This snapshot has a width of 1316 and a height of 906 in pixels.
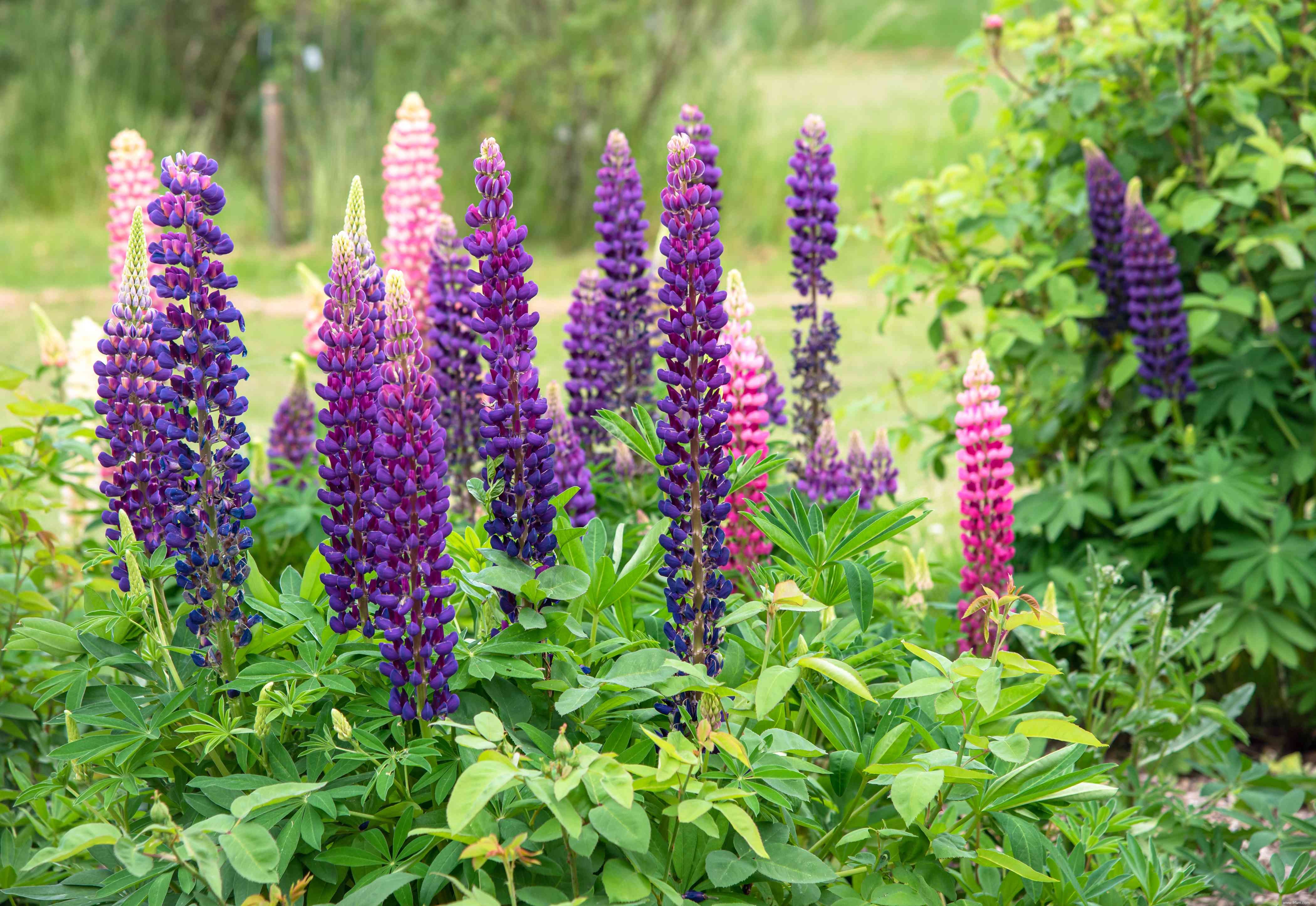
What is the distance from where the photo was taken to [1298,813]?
3.31 m

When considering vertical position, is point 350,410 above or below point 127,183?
below

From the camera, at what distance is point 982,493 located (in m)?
2.61

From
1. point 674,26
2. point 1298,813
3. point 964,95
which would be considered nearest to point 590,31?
point 674,26

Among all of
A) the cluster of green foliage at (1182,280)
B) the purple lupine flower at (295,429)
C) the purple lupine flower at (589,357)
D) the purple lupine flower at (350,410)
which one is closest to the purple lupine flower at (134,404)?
the purple lupine flower at (350,410)

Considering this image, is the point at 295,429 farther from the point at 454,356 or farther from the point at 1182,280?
the point at 1182,280

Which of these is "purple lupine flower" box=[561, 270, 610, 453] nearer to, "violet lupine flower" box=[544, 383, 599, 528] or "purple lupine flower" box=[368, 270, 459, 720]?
"violet lupine flower" box=[544, 383, 599, 528]

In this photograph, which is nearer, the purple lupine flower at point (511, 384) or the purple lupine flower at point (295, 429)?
the purple lupine flower at point (511, 384)

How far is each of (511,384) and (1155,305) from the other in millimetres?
2420

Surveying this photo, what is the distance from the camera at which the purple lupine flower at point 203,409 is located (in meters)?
1.89

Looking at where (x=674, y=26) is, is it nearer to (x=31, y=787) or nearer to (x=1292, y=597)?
(x=1292, y=597)

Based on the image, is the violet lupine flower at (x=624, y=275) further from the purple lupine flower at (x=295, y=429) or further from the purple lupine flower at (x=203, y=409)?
the purple lupine flower at (x=203, y=409)

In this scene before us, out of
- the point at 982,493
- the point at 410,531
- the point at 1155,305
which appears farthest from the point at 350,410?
the point at 1155,305

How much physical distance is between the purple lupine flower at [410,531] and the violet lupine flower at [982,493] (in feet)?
4.09

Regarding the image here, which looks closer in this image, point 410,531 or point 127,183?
point 410,531
